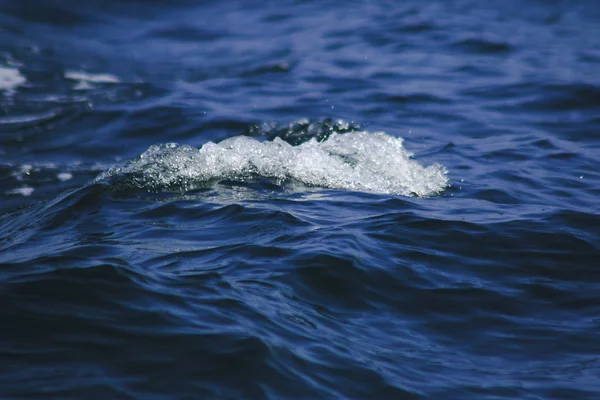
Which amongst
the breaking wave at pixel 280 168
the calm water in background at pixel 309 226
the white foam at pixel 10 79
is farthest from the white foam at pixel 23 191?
the white foam at pixel 10 79

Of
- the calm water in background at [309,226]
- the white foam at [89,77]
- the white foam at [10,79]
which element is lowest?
the calm water in background at [309,226]

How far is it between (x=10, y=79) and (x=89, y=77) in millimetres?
1221

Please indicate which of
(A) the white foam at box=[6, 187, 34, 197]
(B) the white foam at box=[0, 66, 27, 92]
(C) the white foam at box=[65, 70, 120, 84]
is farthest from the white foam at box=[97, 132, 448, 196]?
(C) the white foam at box=[65, 70, 120, 84]

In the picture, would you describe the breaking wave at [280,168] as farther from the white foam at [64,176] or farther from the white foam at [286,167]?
the white foam at [64,176]

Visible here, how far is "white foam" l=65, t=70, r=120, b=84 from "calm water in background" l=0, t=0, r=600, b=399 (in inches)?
3.1

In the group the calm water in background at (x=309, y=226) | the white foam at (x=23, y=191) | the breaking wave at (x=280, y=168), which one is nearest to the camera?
the calm water in background at (x=309, y=226)

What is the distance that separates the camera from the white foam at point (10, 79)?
37.3ft

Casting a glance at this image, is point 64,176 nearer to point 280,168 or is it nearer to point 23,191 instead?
point 23,191

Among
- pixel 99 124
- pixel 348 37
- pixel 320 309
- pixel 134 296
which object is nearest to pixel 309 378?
pixel 320 309

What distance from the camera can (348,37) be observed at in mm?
13570

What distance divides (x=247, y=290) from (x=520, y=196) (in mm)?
3163

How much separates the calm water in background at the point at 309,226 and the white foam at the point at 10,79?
0.21 ft

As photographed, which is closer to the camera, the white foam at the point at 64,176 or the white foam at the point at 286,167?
the white foam at the point at 286,167

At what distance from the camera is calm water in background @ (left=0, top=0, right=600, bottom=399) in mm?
3707
